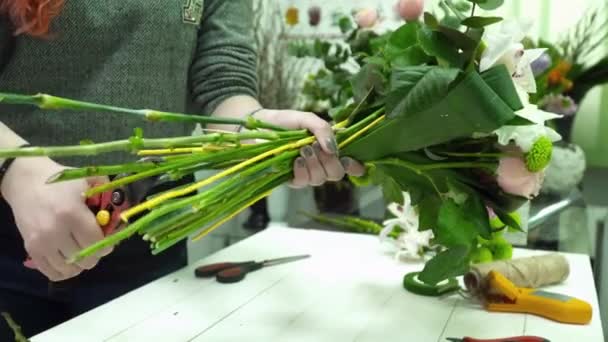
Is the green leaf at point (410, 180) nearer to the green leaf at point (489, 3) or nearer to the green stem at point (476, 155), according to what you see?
the green stem at point (476, 155)

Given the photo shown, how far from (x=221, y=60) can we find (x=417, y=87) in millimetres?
480

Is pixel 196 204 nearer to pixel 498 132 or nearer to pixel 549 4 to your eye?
pixel 498 132

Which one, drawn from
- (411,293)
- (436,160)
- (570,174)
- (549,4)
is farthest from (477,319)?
(549,4)

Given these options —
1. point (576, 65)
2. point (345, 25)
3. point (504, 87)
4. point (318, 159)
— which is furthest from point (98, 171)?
point (576, 65)

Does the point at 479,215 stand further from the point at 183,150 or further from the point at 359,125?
the point at 183,150

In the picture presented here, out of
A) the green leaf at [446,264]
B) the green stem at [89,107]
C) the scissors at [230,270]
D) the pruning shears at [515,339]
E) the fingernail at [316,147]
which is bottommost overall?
the scissors at [230,270]

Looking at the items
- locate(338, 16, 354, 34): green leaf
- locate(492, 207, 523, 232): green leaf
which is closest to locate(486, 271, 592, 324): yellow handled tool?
locate(492, 207, 523, 232): green leaf

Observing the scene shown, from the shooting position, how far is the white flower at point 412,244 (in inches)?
39.8

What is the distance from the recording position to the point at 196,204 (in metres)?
0.60

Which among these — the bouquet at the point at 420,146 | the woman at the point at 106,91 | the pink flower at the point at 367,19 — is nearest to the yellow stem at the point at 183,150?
the bouquet at the point at 420,146

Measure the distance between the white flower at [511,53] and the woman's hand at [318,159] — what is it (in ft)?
0.61

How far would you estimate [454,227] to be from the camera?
2.22ft

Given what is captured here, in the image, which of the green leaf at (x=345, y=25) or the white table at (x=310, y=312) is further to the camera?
the green leaf at (x=345, y=25)

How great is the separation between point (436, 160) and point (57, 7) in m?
0.48
